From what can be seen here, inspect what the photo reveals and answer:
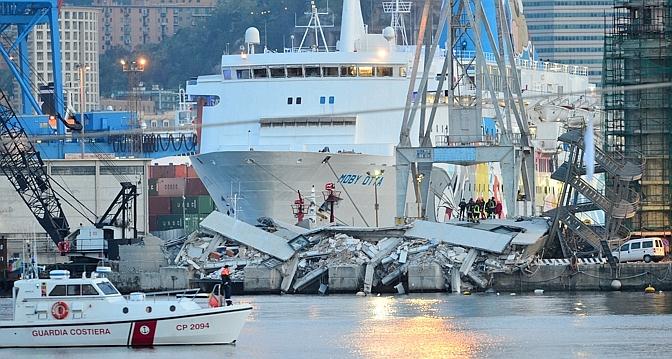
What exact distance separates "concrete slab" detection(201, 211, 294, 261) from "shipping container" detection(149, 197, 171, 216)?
124 feet

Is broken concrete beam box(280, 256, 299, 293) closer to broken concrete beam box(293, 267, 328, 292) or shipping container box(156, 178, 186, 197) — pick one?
broken concrete beam box(293, 267, 328, 292)

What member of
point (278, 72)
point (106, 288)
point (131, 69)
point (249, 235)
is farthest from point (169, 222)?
point (106, 288)

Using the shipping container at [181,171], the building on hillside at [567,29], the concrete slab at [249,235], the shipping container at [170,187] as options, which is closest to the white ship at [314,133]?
the concrete slab at [249,235]

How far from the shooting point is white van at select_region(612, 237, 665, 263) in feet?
214

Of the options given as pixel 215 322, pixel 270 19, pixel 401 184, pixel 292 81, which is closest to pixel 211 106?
pixel 292 81

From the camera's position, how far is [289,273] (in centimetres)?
6512

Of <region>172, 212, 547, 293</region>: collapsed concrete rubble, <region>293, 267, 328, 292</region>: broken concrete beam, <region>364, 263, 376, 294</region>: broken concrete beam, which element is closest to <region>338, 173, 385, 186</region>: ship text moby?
<region>172, 212, 547, 293</region>: collapsed concrete rubble

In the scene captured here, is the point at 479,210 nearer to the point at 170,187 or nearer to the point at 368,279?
the point at 368,279

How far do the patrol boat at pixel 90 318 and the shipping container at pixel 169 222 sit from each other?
189 feet

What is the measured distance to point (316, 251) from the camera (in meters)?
65.4

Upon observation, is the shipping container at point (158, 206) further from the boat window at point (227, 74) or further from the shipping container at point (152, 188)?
the boat window at point (227, 74)

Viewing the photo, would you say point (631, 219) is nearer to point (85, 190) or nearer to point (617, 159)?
point (617, 159)

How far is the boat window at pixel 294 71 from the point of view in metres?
84.6

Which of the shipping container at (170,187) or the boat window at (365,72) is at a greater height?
the boat window at (365,72)
